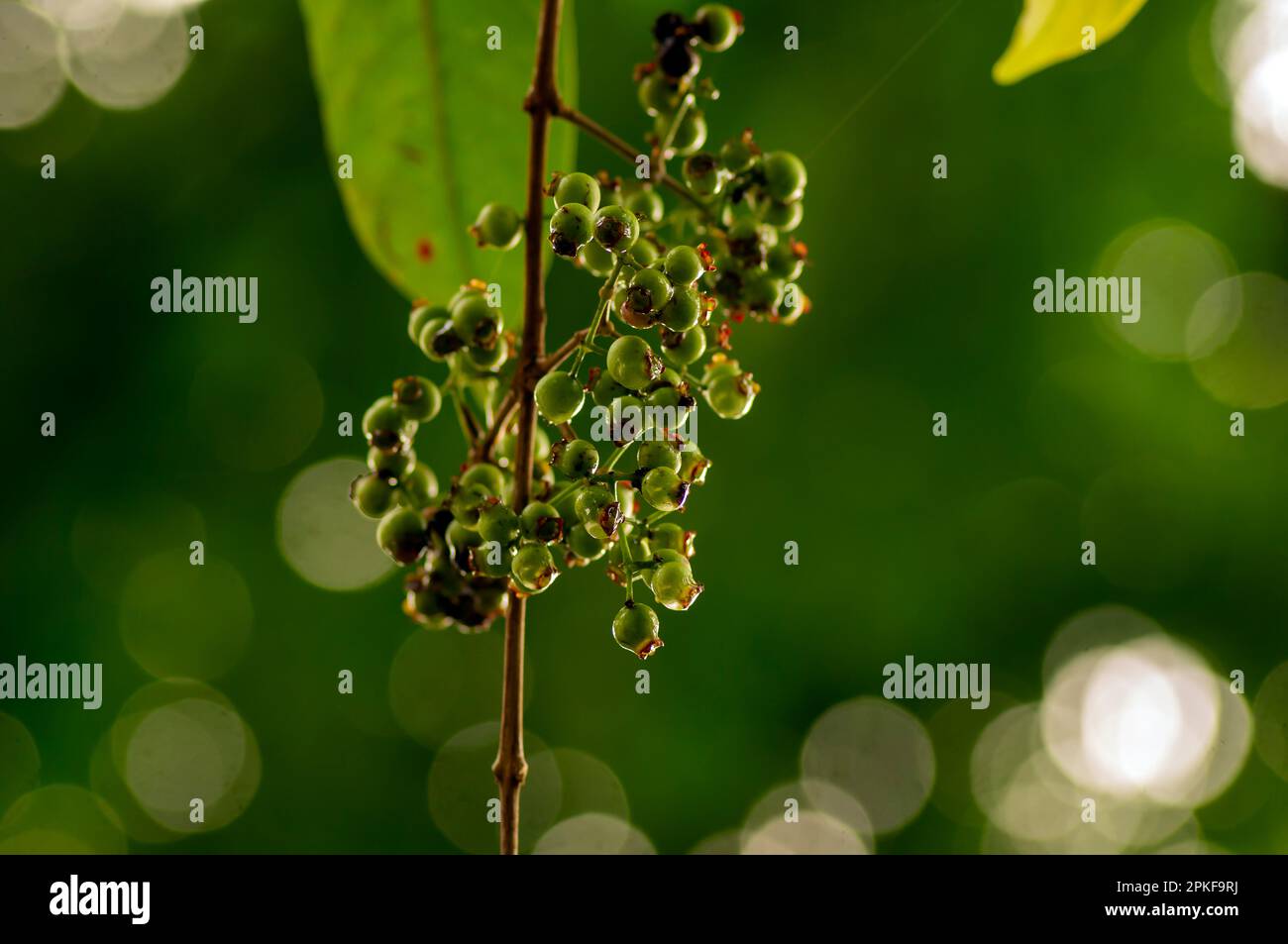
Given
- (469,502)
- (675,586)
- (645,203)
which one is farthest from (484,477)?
(645,203)

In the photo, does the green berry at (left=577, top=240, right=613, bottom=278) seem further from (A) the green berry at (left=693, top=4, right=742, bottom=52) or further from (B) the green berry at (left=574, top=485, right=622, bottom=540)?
(A) the green berry at (left=693, top=4, right=742, bottom=52)

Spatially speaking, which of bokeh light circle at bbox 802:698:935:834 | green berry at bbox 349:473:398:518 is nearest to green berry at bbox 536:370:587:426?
green berry at bbox 349:473:398:518

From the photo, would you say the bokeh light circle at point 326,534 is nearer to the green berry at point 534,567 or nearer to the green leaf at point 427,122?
the green leaf at point 427,122

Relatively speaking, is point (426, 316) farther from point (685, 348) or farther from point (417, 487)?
point (685, 348)

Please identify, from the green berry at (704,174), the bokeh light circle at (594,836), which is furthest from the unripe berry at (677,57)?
the bokeh light circle at (594,836)

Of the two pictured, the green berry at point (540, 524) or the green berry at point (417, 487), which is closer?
the green berry at point (540, 524)
